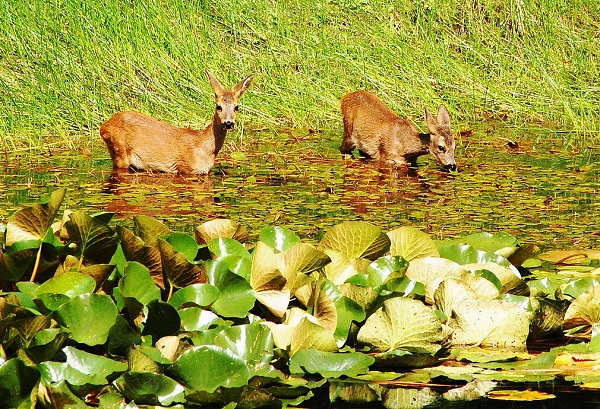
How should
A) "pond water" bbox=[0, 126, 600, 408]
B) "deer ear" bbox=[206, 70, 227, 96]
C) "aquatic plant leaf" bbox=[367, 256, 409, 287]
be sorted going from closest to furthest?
1. "aquatic plant leaf" bbox=[367, 256, 409, 287]
2. "pond water" bbox=[0, 126, 600, 408]
3. "deer ear" bbox=[206, 70, 227, 96]

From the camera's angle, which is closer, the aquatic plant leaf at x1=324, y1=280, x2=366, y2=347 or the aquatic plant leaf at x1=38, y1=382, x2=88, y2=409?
the aquatic plant leaf at x1=38, y1=382, x2=88, y2=409

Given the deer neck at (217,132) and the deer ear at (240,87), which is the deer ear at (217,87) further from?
the deer neck at (217,132)

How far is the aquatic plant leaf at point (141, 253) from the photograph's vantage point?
4879 millimetres

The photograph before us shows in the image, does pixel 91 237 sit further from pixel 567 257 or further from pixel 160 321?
pixel 567 257

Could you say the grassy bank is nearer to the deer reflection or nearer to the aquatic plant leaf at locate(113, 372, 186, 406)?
the deer reflection

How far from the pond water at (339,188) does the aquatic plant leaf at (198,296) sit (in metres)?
2.47

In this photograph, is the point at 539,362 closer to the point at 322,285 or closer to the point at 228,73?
the point at 322,285

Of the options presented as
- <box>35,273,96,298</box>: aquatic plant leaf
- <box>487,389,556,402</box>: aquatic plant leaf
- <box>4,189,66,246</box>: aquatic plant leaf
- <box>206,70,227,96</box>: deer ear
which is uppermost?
<box>206,70,227,96</box>: deer ear

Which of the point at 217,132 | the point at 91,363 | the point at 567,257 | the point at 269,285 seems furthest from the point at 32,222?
the point at 217,132

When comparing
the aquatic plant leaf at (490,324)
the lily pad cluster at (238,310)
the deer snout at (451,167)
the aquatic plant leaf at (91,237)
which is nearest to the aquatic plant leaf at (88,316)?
the lily pad cluster at (238,310)

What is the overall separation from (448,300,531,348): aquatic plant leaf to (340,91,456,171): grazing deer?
229 inches

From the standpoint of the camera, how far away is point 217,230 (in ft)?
18.4

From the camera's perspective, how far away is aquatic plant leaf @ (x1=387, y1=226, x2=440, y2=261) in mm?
5613

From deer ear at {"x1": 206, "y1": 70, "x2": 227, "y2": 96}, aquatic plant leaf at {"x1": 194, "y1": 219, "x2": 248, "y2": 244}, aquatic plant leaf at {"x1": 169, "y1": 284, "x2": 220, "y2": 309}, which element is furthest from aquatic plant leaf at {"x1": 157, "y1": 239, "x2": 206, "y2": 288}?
deer ear at {"x1": 206, "y1": 70, "x2": 227, "y2": 96}
